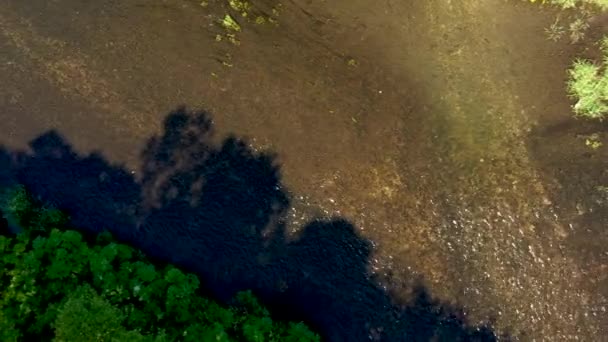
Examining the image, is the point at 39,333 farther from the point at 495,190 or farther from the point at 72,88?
the point at 495,190

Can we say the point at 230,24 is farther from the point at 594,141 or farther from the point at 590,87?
the point at 594,141

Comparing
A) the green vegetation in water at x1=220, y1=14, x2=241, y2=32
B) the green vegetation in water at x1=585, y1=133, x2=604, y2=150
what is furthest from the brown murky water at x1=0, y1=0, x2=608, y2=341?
the green vegetation in water at x1=220, y1=14, x2=241, y2=32

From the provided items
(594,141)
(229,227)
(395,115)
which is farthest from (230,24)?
(594,141)

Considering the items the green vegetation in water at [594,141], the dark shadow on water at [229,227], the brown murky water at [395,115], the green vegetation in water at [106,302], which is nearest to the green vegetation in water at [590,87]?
the brown murky water at [395,115]

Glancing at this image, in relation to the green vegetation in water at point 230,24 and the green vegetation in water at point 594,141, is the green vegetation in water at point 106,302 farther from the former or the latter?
the green vegetation in water at point 594,141

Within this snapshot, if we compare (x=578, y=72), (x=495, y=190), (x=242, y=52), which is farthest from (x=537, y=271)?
(x=242, y=52)

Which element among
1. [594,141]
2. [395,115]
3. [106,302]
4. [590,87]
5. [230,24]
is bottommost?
[106,302]

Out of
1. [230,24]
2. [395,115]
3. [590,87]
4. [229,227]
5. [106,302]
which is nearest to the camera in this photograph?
[106,302]

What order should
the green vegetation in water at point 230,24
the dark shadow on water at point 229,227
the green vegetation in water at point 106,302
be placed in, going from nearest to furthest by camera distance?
the green vegetation in water at point 106,302
the dark shadow on water at point 229,227
the green vegetation in water at point 230,24
